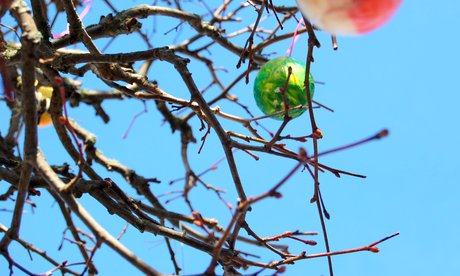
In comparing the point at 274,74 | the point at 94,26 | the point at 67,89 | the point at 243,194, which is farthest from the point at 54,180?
the point at 67,89

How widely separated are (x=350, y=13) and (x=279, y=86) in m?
0.56

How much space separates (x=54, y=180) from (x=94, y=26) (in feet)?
3.15

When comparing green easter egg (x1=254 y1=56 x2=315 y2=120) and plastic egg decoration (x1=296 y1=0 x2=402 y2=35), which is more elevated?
green easter egg (x1=254 y1=56 x2=315 y2=120)

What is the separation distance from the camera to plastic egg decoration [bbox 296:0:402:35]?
108 cm

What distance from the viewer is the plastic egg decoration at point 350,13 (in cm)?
108

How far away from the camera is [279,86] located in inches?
64.3

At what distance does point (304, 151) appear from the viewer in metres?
0.83

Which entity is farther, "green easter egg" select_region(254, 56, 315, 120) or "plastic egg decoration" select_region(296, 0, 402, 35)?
"green easter egg" select_region(254, 56, 315, 120)

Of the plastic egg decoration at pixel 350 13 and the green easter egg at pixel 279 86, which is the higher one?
the green easter egg at pixel 279 86

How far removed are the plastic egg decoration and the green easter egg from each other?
1.56 feet

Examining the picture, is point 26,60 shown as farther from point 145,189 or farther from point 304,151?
point 145,189

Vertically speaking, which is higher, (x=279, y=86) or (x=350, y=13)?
(x=279, y=86)

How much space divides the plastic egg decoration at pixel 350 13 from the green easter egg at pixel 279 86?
0.47 meters

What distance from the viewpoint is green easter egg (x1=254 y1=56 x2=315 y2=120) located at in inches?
64.3
